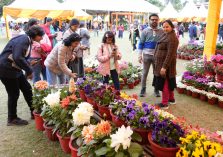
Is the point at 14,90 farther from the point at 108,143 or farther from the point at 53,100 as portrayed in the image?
the point at 108,143

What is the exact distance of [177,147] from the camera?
2301mm

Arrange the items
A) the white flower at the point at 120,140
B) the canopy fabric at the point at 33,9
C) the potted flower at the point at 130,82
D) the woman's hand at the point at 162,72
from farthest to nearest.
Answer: the canopy fabric at the point at 33,9, the potted flower at the point at 130,82, the woman's hand at the point at 162,72, the white flower at the point at 120,140

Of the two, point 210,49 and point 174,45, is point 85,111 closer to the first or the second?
point 174,45

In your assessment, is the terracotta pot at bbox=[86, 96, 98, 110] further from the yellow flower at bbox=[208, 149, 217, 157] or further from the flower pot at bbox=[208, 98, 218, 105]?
the flower pot at bbox=[208, 98, 218, 105]

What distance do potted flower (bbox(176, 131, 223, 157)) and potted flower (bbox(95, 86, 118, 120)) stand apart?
1.50 m

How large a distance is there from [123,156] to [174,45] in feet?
8.77

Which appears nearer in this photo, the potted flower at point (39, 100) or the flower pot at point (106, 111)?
the flower pot at point (106, 111)

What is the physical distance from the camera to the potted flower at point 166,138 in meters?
2.31

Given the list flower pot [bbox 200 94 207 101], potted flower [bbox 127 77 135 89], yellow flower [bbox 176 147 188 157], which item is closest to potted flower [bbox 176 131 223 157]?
yellow flower [bbox 176 147 188 157]

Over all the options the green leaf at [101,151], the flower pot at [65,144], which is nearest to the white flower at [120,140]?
the green leaf at [101,151]

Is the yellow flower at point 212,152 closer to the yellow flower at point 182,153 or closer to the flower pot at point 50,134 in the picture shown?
the yellow flower at point 182,153

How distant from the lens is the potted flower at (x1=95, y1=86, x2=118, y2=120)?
3520mm

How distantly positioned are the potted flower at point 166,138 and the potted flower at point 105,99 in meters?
1.11

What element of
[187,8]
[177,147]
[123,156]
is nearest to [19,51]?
[123,156]
